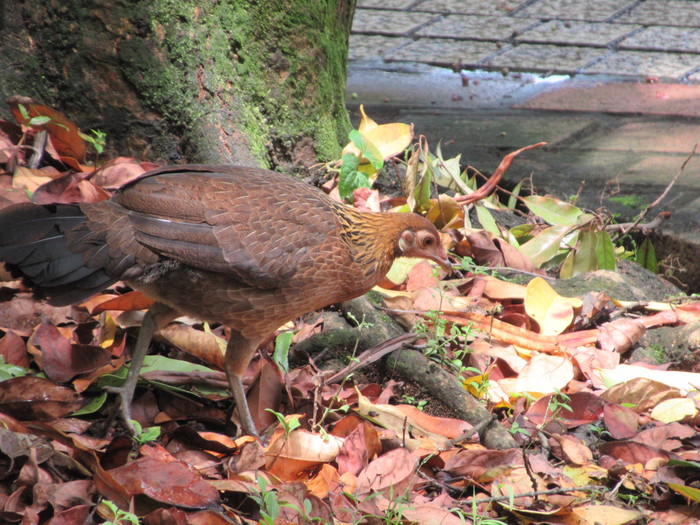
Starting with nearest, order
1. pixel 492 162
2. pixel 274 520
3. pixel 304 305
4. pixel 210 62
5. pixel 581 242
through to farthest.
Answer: pixel 274 520
pixel 304 305
pixel 210 62
pixel 581 242
pixel 492 162

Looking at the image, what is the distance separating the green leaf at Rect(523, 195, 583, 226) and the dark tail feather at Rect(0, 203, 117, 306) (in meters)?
2.67

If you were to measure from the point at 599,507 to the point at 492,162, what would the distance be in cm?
364

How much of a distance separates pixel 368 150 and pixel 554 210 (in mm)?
1161

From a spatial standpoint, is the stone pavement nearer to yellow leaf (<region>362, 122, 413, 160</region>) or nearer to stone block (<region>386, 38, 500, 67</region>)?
stone block (<region>386, 38, 500, 67</region>)

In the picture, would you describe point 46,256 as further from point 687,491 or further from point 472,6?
point 472,6

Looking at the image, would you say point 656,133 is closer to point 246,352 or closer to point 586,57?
point 586,57


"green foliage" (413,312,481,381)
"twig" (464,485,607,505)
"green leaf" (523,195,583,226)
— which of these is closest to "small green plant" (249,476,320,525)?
"twig" (464,485,607,505)

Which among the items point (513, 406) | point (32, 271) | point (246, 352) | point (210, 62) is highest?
point (210, 62)

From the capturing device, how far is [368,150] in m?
4.56

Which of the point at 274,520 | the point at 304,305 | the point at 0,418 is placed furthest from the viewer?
the point at 304,305

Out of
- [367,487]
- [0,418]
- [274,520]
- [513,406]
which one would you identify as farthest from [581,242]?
[0,418]

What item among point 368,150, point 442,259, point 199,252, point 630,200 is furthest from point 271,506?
point 630,200

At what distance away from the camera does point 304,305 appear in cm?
325

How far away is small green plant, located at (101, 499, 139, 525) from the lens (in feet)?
7.77
